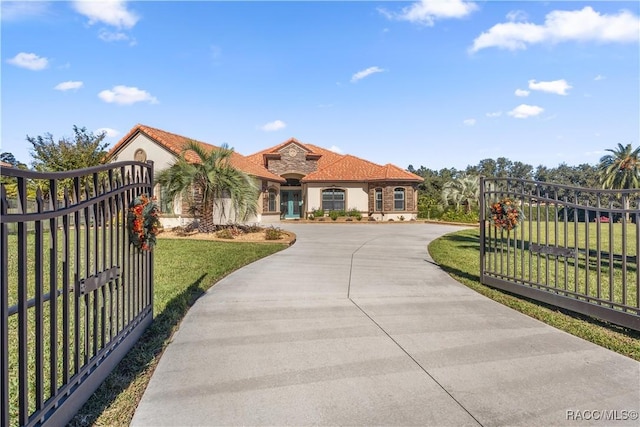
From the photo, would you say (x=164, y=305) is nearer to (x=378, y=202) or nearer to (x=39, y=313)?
(x=39, y=313)

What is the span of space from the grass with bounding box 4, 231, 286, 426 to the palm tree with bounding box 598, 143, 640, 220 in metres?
41.6

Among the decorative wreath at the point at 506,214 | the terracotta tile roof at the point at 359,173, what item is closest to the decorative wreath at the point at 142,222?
the decorative wreath at the point at 506,214

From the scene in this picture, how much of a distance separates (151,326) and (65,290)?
8.11 feet

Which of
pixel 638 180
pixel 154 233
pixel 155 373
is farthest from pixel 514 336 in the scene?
pixel 638 180

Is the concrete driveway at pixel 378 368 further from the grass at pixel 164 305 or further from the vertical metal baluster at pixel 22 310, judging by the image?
the vertical metal baluster at pixel 22 310

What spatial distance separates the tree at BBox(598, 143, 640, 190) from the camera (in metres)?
38.3

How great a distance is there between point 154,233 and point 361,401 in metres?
3.01

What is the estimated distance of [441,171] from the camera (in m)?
65.6

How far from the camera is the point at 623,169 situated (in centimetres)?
3872

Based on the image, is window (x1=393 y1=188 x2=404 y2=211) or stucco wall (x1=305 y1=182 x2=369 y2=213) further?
stucco wall (x1=305 y1=182 x2=369 y2=213)

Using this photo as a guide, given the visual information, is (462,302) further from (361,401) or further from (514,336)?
(361,401)

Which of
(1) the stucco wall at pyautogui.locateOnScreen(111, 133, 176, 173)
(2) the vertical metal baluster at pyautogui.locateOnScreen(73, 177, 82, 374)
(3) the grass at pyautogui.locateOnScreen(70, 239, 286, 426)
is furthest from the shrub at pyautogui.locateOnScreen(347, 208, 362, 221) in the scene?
(2) the vertical metal baluster at pyautogui.locateOnScreen(73, 177, 82, 374)

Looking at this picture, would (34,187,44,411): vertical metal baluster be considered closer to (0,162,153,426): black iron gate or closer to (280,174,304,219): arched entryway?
(0,162,153,426): black iron gate

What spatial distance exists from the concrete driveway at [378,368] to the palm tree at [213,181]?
9.59 metres
